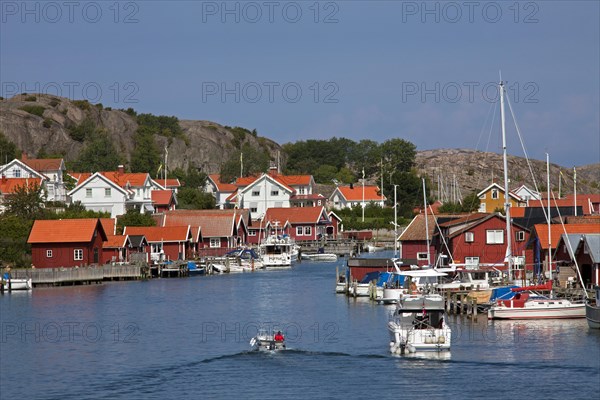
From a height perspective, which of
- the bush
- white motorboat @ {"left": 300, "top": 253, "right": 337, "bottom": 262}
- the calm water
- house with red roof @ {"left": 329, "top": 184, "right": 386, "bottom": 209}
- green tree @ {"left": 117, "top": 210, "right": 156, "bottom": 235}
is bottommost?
the calm water

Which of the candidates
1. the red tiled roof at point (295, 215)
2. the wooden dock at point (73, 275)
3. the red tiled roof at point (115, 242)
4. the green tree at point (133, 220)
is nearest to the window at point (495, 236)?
the wooden dock at point (73, 275)

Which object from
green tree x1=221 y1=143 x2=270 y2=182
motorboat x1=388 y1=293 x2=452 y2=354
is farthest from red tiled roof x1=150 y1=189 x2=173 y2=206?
motorboat x1=388 y1=293 x2=452 y2=354

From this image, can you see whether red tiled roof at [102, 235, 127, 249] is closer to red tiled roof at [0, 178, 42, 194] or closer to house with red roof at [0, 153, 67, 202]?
red tiled roof at [0, 178, 42, 194]

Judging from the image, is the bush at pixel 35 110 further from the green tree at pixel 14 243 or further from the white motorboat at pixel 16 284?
the white motorboat at pixel 16 284

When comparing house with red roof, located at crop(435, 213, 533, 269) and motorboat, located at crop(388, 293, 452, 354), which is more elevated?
house with red roof, located at crop(435, 213, 533, 269)

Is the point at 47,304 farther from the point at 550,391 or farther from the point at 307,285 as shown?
the point at 550,391

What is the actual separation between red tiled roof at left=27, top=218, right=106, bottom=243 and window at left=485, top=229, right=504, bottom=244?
107ft

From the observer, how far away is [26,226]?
9394 cm

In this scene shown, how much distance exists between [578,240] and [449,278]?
11384 millimetres

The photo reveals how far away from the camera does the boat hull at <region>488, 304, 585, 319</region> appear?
180ft

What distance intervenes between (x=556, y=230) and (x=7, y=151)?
380 ft

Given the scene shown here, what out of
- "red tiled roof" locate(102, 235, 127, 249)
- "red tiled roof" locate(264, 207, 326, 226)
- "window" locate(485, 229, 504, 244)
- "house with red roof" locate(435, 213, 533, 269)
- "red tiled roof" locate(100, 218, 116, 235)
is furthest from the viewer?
"red tiled roof" locate(264, 207, 326, 226)

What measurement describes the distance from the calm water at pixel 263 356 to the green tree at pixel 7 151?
98.2 m

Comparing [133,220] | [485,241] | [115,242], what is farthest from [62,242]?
[485,241]
